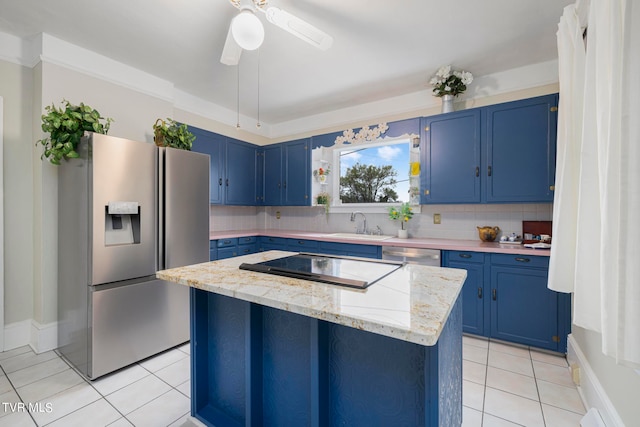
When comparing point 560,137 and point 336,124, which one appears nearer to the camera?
point 560,137

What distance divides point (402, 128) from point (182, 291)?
114 inches

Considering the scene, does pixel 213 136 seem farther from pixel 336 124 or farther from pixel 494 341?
pixel 494 341

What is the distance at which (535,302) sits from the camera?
94.0 inches

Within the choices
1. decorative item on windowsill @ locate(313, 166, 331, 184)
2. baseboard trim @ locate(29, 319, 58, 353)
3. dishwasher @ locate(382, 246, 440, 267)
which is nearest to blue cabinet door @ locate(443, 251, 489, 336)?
dishwasher @ locate(382, 246, 440, 267)

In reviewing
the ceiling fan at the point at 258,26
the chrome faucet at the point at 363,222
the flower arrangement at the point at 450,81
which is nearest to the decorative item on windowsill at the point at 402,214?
the chrome faucet at the point at 363,222

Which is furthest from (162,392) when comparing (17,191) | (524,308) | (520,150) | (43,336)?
(520,150)

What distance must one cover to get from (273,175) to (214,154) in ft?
3.09

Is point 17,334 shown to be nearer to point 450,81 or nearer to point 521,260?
point 521,260

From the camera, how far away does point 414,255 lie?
9.41 feet

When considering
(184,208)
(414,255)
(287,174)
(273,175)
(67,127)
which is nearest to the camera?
(67,127)

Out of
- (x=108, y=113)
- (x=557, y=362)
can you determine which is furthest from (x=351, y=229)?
(x=108, y=113)

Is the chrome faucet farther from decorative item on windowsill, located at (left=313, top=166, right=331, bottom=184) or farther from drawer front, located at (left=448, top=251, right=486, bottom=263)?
drawer front, located at (left=448, top=251, right=486, bottom=263)

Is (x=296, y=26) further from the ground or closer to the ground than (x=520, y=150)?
further from the ground

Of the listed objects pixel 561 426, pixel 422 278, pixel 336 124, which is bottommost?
pixel 561 426
